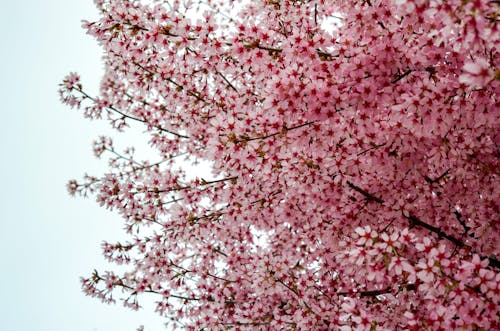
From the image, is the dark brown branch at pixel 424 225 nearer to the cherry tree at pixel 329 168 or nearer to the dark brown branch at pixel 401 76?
the cherry tree at pixel 329 168

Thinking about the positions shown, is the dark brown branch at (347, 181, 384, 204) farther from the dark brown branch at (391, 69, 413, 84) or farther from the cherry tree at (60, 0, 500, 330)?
the dark brown branch at (391, 69, 413, 84)

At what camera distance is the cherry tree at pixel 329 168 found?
3.30m

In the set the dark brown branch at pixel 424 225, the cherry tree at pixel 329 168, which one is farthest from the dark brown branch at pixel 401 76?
the dark brown branch at pixel 424 225

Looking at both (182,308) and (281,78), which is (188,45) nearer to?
(281,78)

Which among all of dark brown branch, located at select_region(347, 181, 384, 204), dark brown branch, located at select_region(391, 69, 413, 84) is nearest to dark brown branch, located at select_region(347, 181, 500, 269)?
dark brown branch, located at select_region(347, 181, 384, 204)

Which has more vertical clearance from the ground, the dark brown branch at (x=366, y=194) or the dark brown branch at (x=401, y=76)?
the dark brown branch at (x=401, y=76)

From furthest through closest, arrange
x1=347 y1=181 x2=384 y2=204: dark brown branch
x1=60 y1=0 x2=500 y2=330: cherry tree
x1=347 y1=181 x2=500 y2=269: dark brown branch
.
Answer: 1. x1=347 y1=181 x2=384 y2=204: dark brown branch
2. x1=347 y1=181 x2=500 y2=269: dark brown branch
3. x1=60 y1=0 x2=500 y2=330: cherry tree

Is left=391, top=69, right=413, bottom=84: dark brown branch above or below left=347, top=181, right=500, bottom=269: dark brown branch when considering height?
above

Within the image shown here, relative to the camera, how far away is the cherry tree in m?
3.30

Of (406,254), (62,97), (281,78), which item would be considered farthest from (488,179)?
(62,97)

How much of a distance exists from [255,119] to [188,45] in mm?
1000

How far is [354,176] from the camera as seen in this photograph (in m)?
4.79

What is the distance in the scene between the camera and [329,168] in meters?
4.55

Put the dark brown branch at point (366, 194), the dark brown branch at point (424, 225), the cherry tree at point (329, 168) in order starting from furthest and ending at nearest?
the dark brown branch at point (366, 194)
the dark brown branch at point (424, 225)
the cherry tree at point (329, 168)
